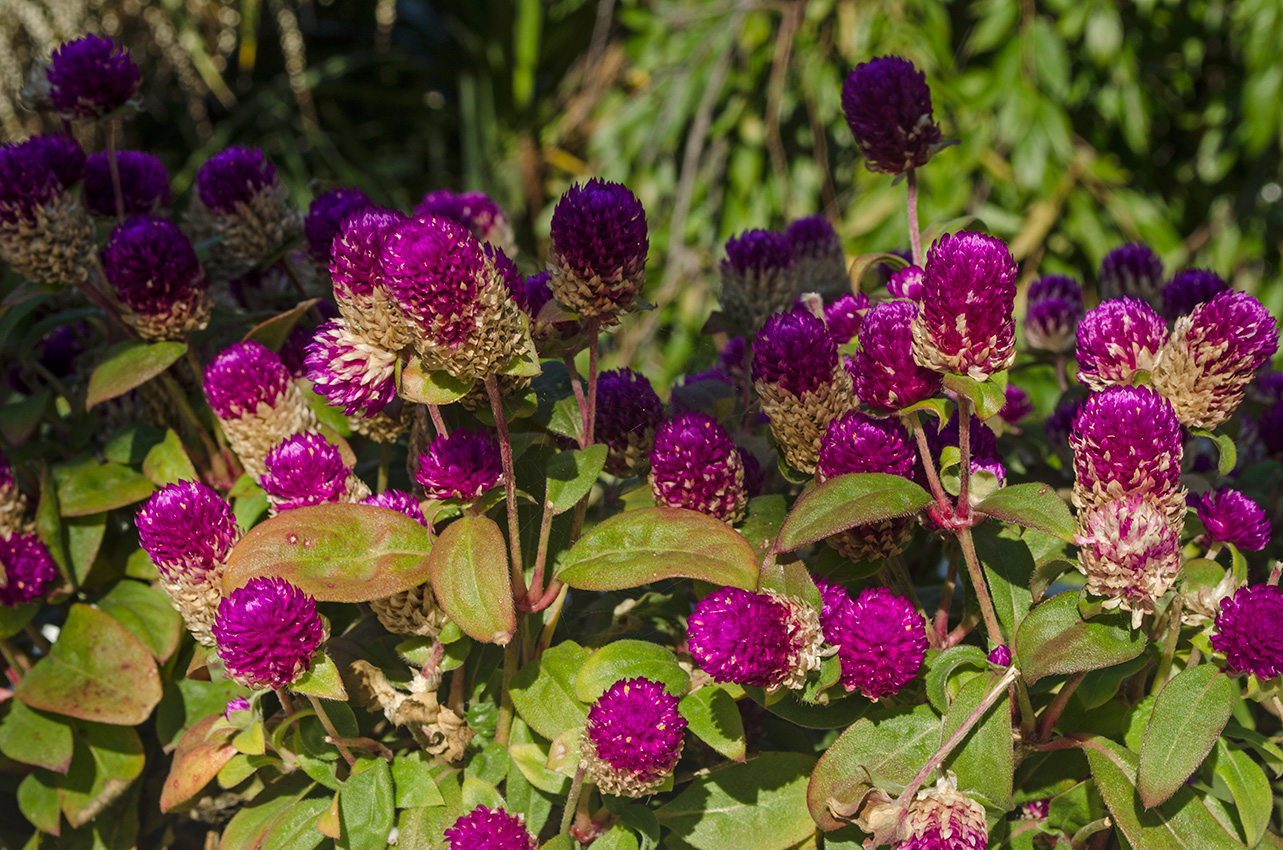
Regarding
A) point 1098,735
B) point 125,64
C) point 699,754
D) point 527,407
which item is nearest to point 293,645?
point 527,407

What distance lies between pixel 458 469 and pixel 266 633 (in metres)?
0.16

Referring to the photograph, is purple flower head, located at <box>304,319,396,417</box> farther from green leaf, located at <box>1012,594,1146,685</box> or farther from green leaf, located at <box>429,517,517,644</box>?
green leaf, located at <box>1012,594,1146,685</box>

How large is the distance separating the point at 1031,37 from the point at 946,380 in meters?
2.70

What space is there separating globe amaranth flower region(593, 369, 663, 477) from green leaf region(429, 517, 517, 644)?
18cm

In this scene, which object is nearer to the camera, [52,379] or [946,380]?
[946,380]

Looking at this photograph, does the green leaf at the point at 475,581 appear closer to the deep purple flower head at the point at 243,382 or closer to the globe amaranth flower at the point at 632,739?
the globe amaranth flower at the point at 632,739

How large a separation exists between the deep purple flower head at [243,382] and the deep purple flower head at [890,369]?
476mm

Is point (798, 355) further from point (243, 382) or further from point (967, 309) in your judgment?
point (243, 382)

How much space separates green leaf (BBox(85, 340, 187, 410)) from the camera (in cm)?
87

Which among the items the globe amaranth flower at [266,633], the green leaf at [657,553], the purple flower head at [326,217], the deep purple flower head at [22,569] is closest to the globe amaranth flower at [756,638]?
the green leaf at [657,553]

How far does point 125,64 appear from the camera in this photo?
1.00 m

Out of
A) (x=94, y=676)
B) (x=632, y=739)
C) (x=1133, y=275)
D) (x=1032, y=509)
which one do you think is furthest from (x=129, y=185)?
(x=1133, y=275)

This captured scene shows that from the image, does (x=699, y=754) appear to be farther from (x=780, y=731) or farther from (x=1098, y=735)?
(x=1098, y=735)

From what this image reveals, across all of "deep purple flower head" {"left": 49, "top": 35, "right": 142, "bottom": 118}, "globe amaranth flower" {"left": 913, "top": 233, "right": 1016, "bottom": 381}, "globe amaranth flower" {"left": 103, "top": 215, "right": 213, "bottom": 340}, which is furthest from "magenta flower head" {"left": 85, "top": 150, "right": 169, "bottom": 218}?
"globe amaranth flower" {"left": 913, "top": 233, "right": 1016, "bottom": 381}
